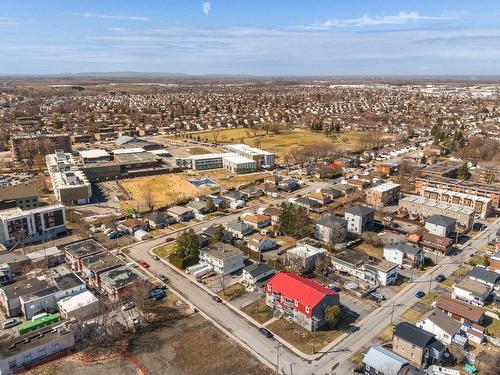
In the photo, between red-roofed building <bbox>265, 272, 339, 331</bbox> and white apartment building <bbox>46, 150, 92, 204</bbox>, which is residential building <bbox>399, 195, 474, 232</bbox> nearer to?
red-roofed building <bbox>265, 272, 339, 331</bbox>

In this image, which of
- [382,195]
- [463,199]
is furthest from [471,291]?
[463,199]

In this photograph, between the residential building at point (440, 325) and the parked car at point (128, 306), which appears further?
the parked car at point (128, 306)

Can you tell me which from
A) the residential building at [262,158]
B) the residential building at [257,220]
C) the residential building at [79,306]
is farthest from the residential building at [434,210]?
the residential building at [79,306]

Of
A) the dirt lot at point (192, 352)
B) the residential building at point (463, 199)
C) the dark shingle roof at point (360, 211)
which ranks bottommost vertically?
the dirt lot at point (192, 352)

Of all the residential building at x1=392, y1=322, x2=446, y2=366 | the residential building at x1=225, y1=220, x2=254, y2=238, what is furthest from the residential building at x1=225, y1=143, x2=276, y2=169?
the residential building at x1=392, y1=322, x2=446, y2=366

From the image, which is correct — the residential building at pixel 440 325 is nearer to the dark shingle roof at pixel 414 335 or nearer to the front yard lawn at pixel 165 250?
the dark shingle roof at pixel 414 335

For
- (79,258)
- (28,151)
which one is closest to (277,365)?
(79,258)
